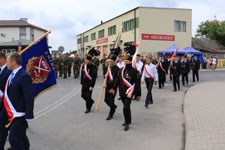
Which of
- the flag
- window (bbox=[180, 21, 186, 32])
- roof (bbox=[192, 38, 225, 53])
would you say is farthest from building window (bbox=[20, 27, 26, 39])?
the flag

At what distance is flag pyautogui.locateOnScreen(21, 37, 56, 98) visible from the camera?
4988 millimetres

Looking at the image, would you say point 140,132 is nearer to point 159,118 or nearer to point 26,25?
point 159,118

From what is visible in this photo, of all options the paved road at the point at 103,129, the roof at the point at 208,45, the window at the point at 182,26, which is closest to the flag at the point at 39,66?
the paved road at the point at 103,129

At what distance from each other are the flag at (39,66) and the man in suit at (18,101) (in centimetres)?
125

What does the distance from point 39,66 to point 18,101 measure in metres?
1.72

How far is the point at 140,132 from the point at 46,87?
2.47 metres

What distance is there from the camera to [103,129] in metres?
5.87

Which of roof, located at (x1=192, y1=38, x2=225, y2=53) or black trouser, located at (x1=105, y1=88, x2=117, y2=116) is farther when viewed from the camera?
roof, located at (x1=192, y1=38, x2=225, y2=53)

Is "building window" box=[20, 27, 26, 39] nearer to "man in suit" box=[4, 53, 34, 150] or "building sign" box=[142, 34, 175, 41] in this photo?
"building sign" box=[142, 34, 175, 41]

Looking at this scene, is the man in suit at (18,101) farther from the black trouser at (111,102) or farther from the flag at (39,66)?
the black trouser at (111,102)

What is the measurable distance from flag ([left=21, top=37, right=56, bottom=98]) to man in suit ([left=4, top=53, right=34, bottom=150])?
49.3 inches

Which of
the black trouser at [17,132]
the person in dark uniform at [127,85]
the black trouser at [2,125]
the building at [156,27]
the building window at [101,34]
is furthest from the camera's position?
the building window at [101,34]

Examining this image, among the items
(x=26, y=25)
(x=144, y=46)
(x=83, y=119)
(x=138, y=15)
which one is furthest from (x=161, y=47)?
(x=26, y=25)

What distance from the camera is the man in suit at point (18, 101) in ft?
11.7
